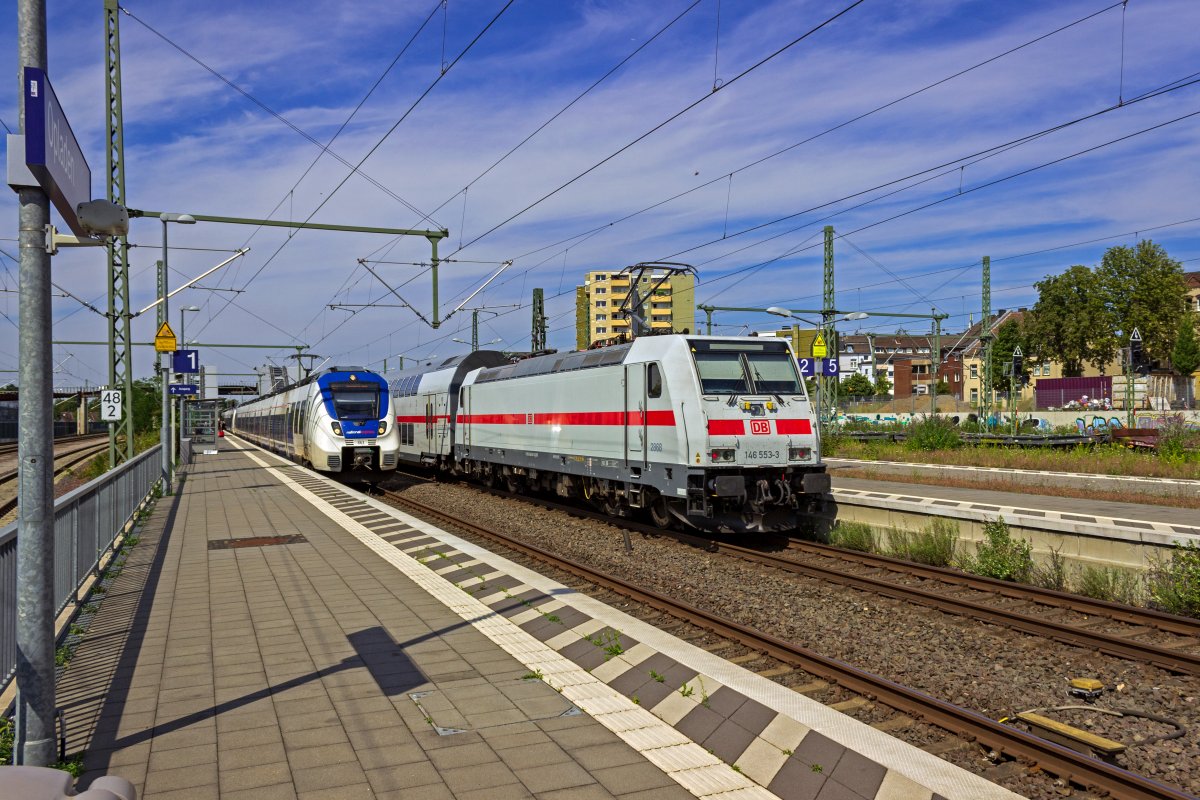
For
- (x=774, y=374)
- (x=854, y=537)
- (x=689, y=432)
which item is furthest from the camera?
(x=774, y=374)

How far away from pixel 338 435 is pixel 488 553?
12197 mm

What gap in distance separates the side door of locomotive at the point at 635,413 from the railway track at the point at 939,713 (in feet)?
15.1

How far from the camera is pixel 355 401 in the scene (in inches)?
945

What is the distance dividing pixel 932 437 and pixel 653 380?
1802 centimetres

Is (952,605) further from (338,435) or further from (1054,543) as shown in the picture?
(338,435)

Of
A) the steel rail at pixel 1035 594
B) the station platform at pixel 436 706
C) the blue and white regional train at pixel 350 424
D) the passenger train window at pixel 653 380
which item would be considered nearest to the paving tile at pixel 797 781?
the station platform at pixel 436 706

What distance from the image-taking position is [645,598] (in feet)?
32.6

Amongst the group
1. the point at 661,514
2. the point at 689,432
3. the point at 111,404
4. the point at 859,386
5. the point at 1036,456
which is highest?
the point at 859,386

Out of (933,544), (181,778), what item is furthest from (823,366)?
(181,778)

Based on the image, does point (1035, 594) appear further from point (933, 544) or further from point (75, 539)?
point (75, 539)

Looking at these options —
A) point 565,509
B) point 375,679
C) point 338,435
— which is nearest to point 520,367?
point 565,509

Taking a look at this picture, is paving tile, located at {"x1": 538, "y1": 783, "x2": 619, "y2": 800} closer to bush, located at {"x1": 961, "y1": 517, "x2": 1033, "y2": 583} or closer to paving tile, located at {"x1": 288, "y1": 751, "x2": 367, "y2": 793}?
paving tile, located at {"x1": 288, "y1": 751, "x2": 367, "y2": 793}

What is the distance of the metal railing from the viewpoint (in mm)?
5688

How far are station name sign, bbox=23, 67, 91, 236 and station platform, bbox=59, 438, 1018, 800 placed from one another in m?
3.04
